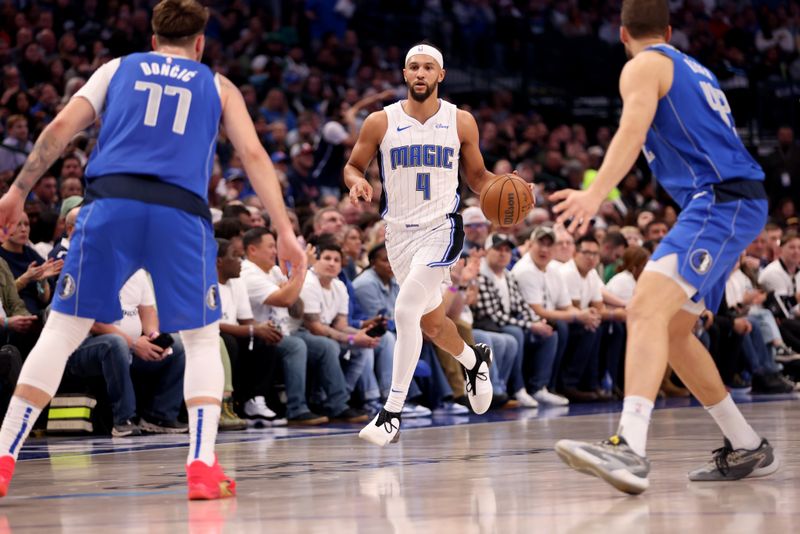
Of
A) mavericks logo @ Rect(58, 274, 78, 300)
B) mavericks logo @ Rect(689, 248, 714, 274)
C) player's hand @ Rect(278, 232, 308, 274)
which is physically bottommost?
mavericks logo @ Rect(58, 274, 78, 300)

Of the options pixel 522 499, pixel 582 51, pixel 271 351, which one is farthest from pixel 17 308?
pixel 582 51

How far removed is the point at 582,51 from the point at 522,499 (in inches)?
797

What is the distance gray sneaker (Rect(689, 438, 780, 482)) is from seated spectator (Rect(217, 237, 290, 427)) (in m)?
4.98

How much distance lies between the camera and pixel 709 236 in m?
5.71

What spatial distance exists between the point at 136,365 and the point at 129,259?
4.39 meters

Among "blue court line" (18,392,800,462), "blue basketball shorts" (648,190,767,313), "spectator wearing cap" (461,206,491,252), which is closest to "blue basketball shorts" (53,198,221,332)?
"blue basketball shorts" (648,190,767,313)

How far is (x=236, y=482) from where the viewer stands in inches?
250

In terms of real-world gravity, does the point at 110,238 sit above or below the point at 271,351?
above

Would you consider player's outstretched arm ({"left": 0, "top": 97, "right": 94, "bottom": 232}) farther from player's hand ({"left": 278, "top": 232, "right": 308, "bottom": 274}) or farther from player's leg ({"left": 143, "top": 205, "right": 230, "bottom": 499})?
player's hand ({"left": 278, "top": 232, "right": 308, "bottom": 274})

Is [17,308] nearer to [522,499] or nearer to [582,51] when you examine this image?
[522,499]

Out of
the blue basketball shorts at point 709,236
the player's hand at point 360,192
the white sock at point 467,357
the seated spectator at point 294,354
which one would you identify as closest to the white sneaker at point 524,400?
the seated spectator at point 294,354

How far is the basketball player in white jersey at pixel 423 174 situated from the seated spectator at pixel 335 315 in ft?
8.10

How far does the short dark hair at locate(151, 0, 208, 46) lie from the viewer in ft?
19.0

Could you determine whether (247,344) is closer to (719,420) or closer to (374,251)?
(374,251)
